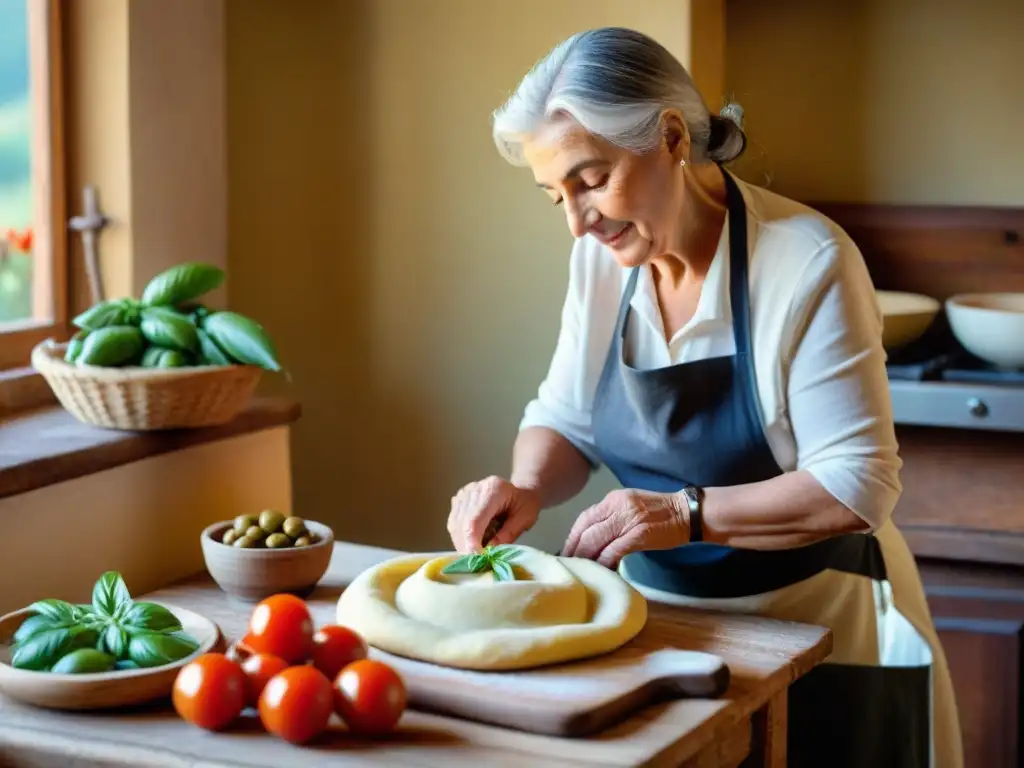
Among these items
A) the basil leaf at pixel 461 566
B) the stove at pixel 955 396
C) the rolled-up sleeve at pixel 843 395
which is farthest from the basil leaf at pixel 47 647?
the stove at pixel 955 396

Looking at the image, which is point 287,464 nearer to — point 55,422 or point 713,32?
point 55,422

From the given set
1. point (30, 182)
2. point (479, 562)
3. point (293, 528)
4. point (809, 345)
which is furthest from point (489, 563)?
point (30, 182)

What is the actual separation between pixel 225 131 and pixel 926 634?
139 cm

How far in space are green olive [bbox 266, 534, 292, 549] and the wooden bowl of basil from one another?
204 mm

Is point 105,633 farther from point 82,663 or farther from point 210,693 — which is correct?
point 210,693

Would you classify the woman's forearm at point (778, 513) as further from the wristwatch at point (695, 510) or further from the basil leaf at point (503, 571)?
the basil leaf at point (503, 571)

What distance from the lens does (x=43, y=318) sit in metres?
2.12

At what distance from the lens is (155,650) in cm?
129

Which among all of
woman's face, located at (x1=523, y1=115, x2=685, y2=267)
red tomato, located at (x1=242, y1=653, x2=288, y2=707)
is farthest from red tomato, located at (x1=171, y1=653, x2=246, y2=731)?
→ woman's face, located at (x1=523, y1=115, x2=685, y2=267)

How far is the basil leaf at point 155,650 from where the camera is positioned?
50.7 inches

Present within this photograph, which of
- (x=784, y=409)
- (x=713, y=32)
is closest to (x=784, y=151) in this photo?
(x=713, y=32)

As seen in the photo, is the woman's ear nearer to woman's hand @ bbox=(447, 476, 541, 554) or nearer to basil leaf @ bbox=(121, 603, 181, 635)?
woman's hand @ bbox=(447, 476, 541, 554)

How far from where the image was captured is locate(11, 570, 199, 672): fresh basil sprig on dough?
1283 millimetres

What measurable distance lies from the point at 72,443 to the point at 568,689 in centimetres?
74
